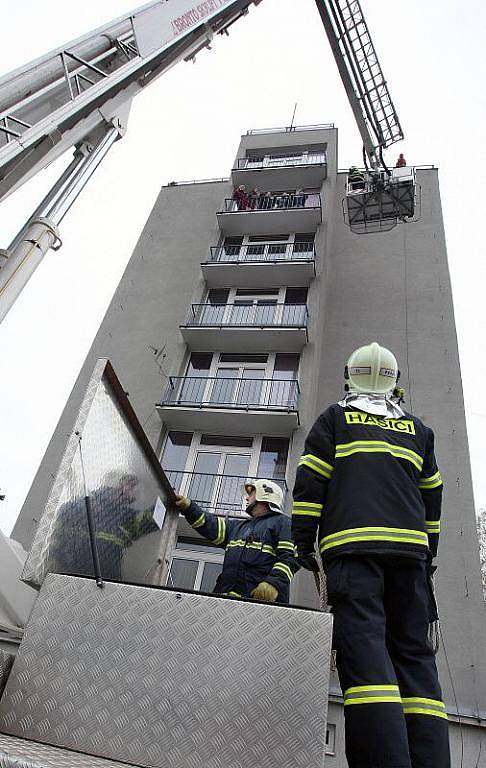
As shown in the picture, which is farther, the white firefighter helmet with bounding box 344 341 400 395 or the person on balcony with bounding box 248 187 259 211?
the person on balcony with bounding box 248 187 259 211

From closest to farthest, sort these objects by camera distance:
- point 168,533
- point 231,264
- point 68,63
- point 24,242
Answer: point 24,242 < point 168,533 < point 68,63 < point 231,264

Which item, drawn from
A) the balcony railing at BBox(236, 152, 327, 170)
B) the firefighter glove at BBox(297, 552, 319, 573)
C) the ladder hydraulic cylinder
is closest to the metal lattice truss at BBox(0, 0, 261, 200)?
the ladder hydraulic cylinder

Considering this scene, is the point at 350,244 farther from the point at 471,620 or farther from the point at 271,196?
the point at 471,620

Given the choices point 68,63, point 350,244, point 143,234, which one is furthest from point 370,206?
point 68,63

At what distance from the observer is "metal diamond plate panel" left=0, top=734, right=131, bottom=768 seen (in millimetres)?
1292

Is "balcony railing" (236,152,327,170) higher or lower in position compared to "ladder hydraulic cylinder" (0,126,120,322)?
higher

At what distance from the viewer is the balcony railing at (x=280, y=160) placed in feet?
65.7

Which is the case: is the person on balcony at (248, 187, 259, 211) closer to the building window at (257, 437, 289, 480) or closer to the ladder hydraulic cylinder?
the building window at (257, 437, 289, 480)

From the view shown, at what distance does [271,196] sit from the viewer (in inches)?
765

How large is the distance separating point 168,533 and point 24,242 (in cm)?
268

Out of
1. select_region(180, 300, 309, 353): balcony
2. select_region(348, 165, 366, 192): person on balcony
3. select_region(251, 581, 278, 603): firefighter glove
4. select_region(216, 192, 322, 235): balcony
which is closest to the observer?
select_region(251, 581, 278, 603): firefighter glove

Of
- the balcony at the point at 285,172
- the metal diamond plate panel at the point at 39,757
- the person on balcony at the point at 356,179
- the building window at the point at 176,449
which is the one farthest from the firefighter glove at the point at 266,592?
the balcony at the point at 285,172

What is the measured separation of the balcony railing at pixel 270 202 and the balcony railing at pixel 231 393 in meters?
6.99

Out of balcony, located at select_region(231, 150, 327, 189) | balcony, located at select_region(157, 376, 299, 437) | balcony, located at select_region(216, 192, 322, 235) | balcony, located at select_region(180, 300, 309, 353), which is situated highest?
balcony, located at select_region(231, 150, 327, 189)
